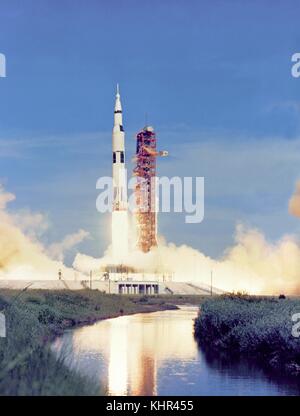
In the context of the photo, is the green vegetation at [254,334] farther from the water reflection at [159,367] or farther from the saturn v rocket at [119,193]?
the saturn v rocket at [119,193]

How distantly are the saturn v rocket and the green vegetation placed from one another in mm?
82680

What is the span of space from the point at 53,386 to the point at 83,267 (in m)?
129

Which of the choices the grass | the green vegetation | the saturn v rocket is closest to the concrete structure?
the saturn v rocket

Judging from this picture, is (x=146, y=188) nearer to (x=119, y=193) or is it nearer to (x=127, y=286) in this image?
(x=119, y=193)

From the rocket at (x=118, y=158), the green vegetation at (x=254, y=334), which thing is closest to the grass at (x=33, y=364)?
the green vegetation at (x=254, y=334)

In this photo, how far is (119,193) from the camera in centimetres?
14538

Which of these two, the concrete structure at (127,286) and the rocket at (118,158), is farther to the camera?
the rocket at (118,158)

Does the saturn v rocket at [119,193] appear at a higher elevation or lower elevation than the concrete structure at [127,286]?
higher

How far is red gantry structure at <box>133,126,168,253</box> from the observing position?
152000mm

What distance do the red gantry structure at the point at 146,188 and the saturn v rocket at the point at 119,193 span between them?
526 centimetres

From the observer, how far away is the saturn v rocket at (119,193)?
5561 inches

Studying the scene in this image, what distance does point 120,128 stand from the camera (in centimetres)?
14650
